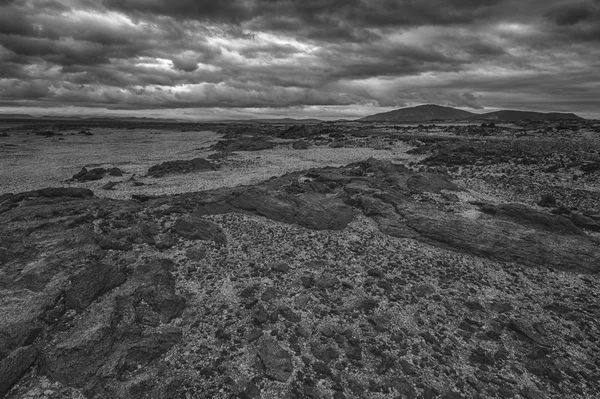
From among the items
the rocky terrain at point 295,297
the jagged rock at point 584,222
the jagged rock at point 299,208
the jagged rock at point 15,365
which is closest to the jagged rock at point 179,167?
the rocky terrain at point 295,297

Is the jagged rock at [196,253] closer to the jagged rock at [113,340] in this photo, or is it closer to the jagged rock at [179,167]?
the jagged rock at [113,340]

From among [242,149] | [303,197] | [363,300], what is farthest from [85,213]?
[242,149]

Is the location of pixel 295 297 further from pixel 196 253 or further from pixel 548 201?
pixel 548 201

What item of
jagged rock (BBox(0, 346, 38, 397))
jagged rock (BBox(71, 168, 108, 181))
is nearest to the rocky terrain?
jagged rock (BBox(0, 346, 38, 397))

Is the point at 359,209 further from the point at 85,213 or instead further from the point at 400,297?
the point at 85,213

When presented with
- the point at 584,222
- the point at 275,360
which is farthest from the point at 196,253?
the point at 584,222

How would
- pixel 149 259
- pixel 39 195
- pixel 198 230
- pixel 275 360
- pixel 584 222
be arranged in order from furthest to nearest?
pixel 39 195, pixel 584 222, pixel 198 230, pixel 149 259, pixel 275 360
